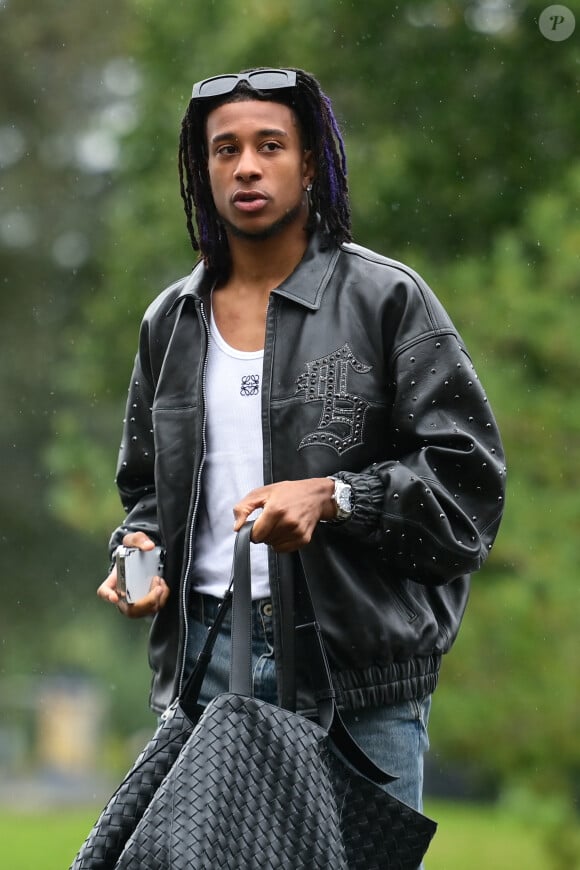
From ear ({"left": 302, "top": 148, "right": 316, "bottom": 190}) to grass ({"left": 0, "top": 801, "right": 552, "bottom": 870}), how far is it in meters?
7.91

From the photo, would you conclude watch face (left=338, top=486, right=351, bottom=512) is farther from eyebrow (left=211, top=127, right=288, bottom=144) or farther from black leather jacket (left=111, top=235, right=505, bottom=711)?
eyebrow (left=211, top=127, right=288, bottom=144)

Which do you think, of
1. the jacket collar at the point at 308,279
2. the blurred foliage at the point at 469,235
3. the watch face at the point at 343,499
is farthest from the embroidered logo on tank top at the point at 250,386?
the blurred foliage at the point at 469,235

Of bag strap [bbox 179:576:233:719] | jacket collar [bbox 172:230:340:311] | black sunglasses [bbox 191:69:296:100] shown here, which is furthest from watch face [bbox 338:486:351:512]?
black sunglasses [bbox 191:69:296:100]

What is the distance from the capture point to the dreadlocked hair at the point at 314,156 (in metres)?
3.05

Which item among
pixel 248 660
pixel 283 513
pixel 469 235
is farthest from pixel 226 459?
pixel 469 235

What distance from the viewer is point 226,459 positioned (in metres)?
2.99

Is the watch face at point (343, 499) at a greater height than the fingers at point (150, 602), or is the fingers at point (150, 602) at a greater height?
the watch face at point (343, 499)

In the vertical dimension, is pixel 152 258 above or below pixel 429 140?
below

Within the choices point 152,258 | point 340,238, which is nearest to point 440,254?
point 152,258

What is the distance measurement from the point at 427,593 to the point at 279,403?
1.54ft

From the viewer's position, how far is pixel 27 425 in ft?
69.9

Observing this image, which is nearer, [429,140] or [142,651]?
[429,140]

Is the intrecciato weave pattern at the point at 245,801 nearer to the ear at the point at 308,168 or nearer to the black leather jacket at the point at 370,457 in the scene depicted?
the black leather jacket at the point at 370,457

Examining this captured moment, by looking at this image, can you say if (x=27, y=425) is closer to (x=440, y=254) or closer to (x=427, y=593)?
(x=440, y=254)
